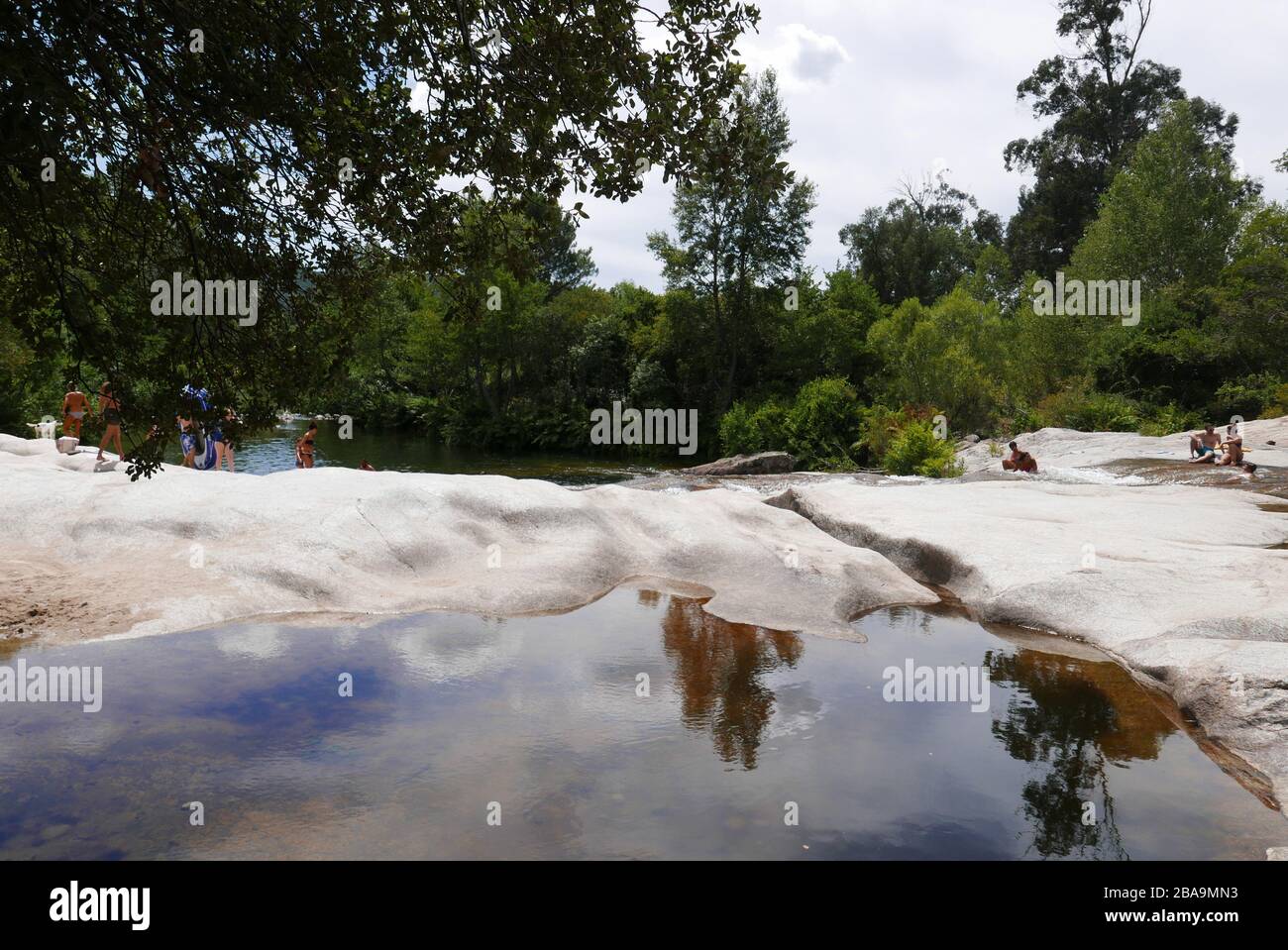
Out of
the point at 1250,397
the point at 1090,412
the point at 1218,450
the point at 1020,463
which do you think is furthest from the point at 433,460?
the point at 1250,397

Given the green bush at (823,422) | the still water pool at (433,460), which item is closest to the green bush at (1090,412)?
the green bush at (823,422)

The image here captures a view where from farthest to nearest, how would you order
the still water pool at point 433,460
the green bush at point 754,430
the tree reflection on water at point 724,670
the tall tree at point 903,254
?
the tall tree at point 903,254 < the green bush at point 754,430 < the still water pool at point 433,460 < the tree reflection on water at point 724,670

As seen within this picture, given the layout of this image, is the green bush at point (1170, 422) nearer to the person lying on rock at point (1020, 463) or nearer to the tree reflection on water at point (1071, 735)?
the person lying on rock at point (1020, 463)

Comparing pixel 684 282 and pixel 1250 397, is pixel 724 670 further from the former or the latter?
pixel 684 282

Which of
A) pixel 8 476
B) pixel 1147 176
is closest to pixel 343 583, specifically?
pixel 8 476

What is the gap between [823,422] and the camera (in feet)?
127

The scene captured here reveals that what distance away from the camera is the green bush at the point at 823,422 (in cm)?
3731

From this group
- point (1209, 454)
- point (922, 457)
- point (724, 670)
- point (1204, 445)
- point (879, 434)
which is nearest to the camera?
point (724, 670)

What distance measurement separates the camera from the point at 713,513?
45.7ft

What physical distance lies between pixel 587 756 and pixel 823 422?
110ft

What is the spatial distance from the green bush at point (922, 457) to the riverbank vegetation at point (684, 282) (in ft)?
0.28
